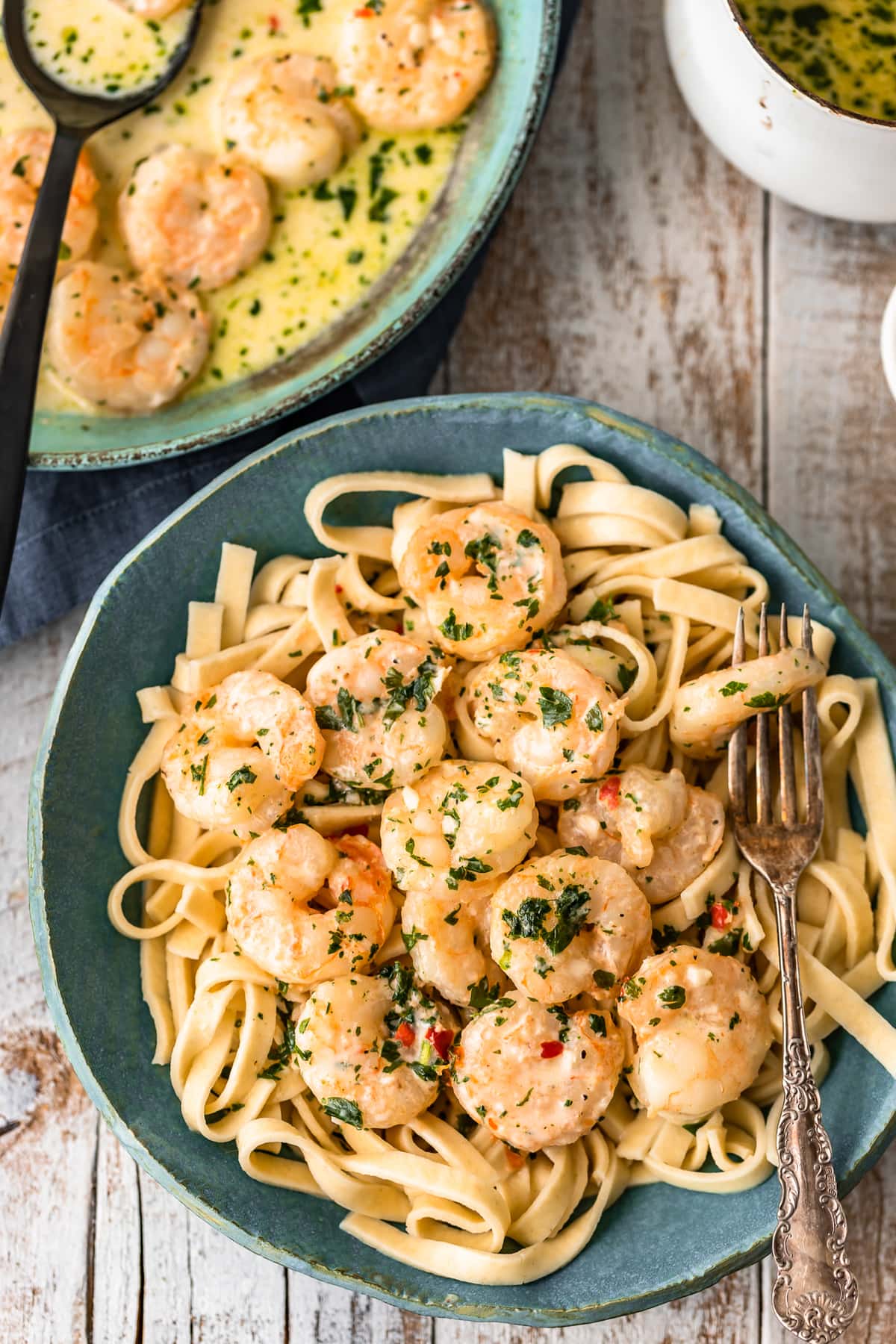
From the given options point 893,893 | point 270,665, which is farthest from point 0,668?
point 893,893

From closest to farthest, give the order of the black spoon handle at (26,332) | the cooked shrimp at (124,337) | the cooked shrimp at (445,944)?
1. the cooked shrimp at (445,944)
2. the black spoon handle at (26,332)
3. the cooked shrimp at (124,337)

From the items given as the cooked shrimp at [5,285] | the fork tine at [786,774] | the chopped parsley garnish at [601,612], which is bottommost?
the fork tine at [786,774]

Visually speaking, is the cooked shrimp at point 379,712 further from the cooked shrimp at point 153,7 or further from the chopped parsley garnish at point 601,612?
Answer: the cooked shrimp at point 153,7

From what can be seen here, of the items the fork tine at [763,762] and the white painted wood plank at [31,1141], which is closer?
the fork tine at [763,762]

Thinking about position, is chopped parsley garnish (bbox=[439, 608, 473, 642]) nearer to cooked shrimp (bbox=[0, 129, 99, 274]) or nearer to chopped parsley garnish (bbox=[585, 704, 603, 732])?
chopped parsley garnish (bbox=[585, 704, 603, 732])

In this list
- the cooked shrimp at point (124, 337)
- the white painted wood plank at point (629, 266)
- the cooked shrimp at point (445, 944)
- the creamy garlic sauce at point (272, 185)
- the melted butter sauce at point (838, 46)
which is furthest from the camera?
the white painted wood plank at point (629, 266)

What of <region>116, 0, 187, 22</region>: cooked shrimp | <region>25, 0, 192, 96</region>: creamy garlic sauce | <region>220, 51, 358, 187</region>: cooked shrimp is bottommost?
<region>220, 51, 358, 187</region>: cooked shrimp

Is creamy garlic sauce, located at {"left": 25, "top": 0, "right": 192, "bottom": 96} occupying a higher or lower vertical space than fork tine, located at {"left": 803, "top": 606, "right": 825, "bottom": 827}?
higher

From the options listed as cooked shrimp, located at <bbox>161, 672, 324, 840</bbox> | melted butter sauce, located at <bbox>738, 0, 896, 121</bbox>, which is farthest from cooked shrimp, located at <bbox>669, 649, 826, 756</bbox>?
melted butter sauce, located at <bbox>738, 0, 896, 121</bbox>

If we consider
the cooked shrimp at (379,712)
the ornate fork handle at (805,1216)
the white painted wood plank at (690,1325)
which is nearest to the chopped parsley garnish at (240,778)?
the cooked shrimp at (379,712)
